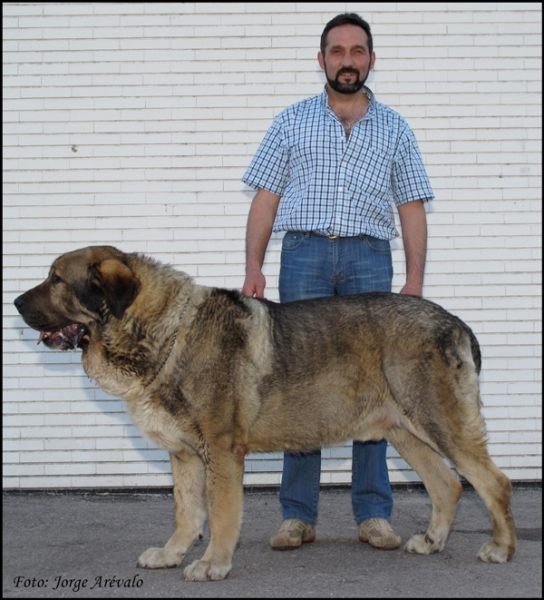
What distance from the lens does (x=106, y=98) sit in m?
8.55

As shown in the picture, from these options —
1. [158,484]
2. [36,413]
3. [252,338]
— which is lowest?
[158,484]

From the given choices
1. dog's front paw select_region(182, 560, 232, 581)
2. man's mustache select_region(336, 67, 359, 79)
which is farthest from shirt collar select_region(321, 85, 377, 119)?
dog's front paw select_region(182, 560, 232, 581)

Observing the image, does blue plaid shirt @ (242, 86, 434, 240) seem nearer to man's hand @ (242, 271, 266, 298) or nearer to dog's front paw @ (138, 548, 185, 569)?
man's hand @ (242, 271, 266, 298)

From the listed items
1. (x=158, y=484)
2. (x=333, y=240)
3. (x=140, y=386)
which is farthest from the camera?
(x=158, y=484)

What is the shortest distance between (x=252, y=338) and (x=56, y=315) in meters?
1.23

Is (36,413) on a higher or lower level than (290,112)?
lower

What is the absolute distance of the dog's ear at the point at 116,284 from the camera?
507 centimetres

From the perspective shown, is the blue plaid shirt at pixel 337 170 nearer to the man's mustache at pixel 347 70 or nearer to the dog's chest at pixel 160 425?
the man's mustache at pixel 347 70

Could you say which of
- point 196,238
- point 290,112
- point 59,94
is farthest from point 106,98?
point 290,112

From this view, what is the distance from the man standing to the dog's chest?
1.31 m

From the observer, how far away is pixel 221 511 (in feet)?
16.3

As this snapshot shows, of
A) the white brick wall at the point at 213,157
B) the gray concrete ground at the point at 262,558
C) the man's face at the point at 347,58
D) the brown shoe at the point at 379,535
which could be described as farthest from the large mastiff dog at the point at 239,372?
the white brick wall at the point at 213,157

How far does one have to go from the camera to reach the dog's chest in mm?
5016

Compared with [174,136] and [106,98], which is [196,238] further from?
[106,98]
